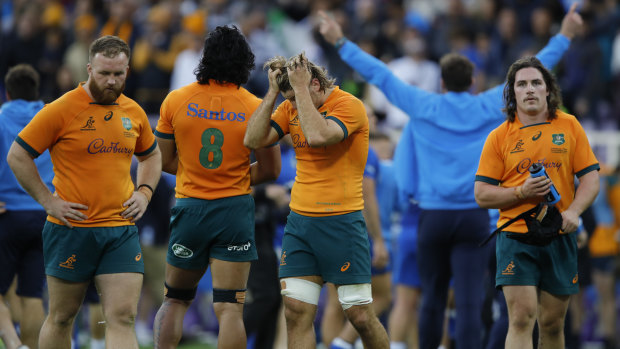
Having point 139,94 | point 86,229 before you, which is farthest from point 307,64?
point 139,94

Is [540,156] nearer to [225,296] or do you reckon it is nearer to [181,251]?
[225,296]

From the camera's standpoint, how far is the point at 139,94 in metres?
16.7

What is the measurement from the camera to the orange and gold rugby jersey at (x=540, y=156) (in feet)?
22.9

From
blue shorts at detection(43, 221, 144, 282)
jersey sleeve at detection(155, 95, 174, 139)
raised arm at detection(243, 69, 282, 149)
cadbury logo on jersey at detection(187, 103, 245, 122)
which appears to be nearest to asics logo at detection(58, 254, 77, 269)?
blue shorts at detection(43, 221, 144, 282)

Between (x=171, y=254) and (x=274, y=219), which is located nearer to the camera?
(x=171, y=254)

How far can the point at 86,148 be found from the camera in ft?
21.8

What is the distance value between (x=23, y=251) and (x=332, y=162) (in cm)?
324

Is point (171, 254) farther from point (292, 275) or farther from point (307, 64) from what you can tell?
point (307, 64)

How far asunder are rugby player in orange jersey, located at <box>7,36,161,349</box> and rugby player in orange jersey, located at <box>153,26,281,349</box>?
492mm

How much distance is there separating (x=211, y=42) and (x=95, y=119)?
1.15 meters

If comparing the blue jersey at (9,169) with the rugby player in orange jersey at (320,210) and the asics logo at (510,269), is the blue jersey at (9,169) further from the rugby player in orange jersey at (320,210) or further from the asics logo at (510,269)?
the asics logo at (510,269)

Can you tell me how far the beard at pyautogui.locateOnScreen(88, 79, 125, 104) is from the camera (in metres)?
6.69

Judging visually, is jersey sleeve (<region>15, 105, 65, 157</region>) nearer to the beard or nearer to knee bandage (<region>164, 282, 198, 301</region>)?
the beard

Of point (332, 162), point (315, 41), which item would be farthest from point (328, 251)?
point (315, 41)
